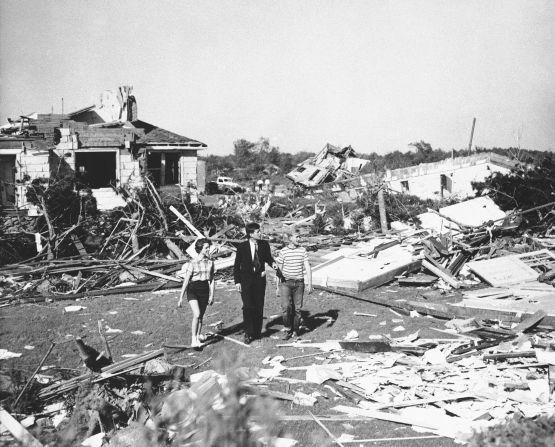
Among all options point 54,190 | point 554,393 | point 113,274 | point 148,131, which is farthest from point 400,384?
point 148,131

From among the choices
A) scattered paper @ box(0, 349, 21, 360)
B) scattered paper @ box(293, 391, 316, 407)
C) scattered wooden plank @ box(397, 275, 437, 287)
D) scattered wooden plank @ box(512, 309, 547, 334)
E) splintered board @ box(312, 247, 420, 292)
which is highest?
scattered wooden plank @ box(512, 309, 547, 334)

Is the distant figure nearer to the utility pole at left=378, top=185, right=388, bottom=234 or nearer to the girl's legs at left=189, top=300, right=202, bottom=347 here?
the girl's legs at left=189, top=300, right=202, bottom=347

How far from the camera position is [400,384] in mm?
5977

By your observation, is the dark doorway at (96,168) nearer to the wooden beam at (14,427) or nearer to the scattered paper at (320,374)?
the scattered paper at (320,374)

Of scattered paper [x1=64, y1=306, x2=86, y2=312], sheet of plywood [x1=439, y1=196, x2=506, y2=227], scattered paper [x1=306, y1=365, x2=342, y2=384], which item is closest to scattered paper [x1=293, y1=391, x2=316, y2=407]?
scattered paper [x1=306, y1=365, x2=342, y2=384]

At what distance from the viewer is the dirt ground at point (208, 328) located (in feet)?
17.0

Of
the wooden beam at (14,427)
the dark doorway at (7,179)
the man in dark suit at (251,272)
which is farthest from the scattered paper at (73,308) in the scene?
the dark doorway at (7,179)

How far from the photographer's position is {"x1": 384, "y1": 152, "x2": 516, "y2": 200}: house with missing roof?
25.3 meters

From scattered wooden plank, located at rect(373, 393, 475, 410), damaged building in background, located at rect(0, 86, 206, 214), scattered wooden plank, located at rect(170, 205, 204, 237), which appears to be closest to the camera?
scattered wooden plank, located at rect(373, 393, 475, 410)

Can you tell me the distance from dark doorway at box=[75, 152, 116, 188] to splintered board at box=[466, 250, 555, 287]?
1376 cm

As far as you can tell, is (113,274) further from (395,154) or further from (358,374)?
(395,154)

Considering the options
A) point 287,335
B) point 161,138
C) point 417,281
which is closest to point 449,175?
point 161,138

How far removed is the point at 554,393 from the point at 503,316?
146 inches

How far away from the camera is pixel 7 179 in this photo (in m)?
18.5
